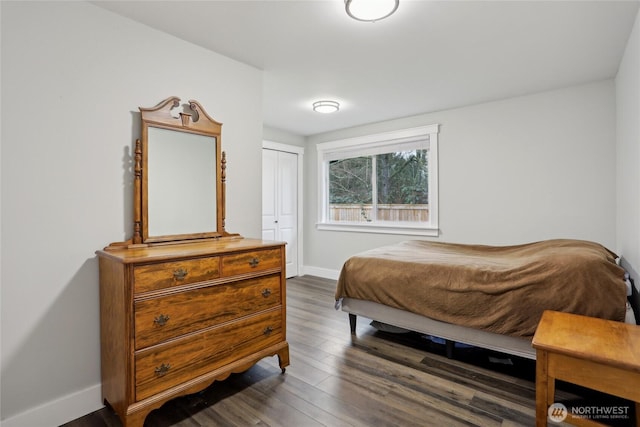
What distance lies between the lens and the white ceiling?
1.97m

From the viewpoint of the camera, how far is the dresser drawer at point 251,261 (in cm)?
199

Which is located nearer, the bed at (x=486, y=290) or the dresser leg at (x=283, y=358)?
the bed at (x=486, y=290)

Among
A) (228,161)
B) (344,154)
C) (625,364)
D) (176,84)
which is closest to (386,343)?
(625,364)

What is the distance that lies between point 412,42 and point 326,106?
1476 millimetres

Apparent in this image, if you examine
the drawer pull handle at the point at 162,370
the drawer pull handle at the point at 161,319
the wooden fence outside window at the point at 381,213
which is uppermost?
the wooden fence outside window at the point at 381,213

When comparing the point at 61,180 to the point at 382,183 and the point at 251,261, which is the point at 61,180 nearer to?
the point at 251,261

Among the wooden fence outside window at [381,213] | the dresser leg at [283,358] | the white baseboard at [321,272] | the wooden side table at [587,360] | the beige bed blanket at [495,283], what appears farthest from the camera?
the white baseboard at [321,272]

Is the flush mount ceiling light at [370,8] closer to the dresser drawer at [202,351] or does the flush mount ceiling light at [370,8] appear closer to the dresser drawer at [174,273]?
the dresser drawer at [174,273]

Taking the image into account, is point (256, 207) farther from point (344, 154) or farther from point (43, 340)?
point (344, 154)

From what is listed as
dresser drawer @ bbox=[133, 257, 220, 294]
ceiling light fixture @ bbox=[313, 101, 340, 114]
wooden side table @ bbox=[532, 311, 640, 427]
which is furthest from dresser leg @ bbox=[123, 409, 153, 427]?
ceiling light fixture @ bbox=[313, 101, 340, 114]

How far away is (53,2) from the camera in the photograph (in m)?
1.77

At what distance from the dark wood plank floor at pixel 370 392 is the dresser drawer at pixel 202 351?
0.85 ft

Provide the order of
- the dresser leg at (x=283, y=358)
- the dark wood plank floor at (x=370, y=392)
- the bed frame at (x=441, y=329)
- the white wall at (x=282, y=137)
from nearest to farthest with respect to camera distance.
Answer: the dark wood plank floor at (x=370, y=392)
the bed frame at (x=441, y=329)
the dresser leg at (x=283, y=358)
the white wall at (x=282, y=137)

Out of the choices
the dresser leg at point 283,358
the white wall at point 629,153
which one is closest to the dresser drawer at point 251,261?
the dresser leg at point 283,358
